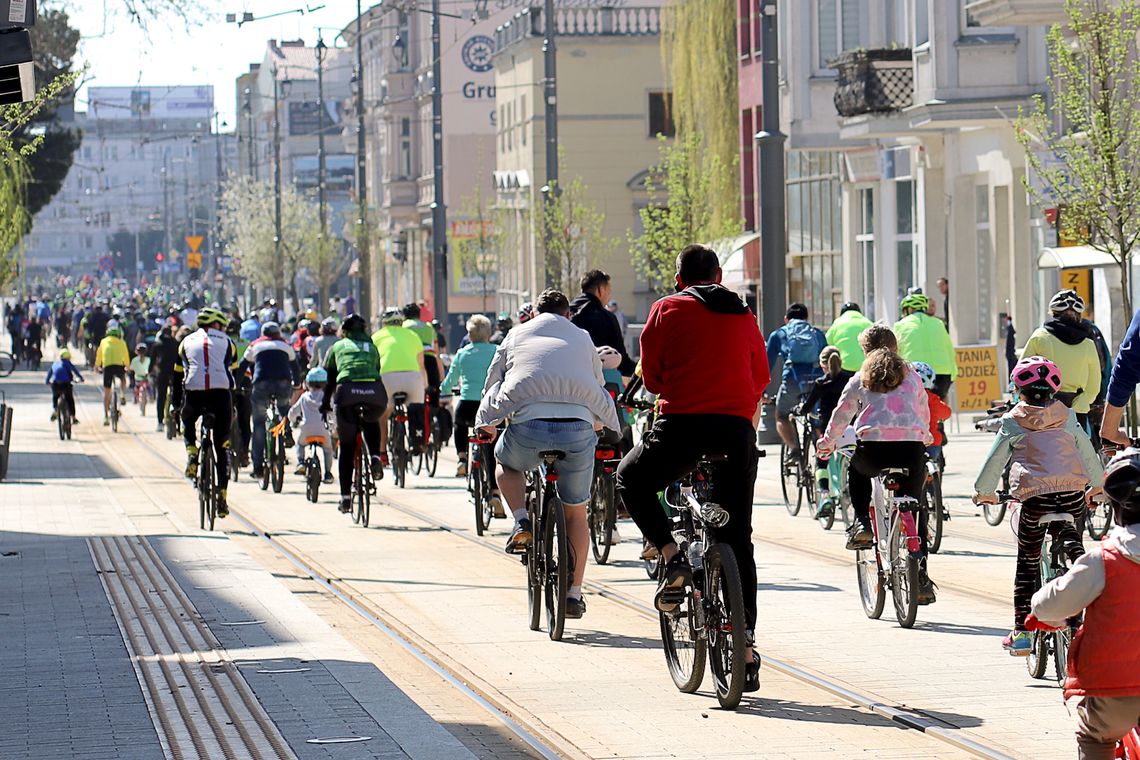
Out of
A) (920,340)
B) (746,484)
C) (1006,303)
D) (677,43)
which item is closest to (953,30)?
(1006,303)

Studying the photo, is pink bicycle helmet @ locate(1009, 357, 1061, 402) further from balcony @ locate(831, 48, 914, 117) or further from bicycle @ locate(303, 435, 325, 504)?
balcony @ locate(831, 48, 914, 117)

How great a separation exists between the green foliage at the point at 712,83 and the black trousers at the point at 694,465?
39.5 metres

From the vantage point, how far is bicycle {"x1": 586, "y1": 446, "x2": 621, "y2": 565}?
1655cm

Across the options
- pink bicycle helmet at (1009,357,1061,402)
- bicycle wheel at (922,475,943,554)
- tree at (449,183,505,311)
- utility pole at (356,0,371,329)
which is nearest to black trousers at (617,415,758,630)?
pink bicycle helmet at (1009,357,1061,402)

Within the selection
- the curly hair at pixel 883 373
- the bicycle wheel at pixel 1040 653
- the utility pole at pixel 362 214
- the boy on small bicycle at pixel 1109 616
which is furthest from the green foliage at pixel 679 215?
the boy on small bicycle at pixel 1109 616

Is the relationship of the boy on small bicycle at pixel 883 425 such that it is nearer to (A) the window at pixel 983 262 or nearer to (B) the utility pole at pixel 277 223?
(A) the window at pixel 983 262

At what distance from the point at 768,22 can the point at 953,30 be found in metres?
6.28

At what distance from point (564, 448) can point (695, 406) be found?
7.18ft

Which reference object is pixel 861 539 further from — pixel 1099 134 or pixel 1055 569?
pixel 1099 134

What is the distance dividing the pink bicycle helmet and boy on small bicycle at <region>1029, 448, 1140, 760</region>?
144 inches

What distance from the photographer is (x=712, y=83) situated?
50.1 metres

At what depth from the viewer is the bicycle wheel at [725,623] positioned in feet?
31.6

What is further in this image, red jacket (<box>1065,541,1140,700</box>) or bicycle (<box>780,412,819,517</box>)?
bicycle (<box>780,412,819,517</box>)

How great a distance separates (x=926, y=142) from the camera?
3819cm
